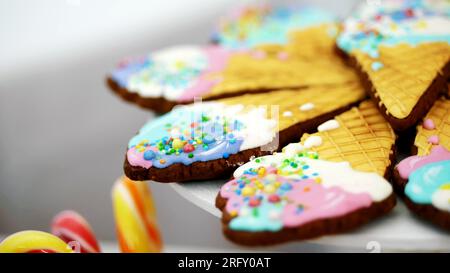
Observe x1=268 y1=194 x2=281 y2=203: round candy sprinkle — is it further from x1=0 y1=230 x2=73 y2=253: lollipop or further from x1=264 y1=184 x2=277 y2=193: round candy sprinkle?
x1=0 y1=230 x2=73 y2=253: lollipop

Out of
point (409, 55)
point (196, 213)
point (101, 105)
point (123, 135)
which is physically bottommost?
point (196, 213)

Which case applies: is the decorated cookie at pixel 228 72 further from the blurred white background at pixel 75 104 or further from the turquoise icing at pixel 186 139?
the blurred white background at pixel 75 104

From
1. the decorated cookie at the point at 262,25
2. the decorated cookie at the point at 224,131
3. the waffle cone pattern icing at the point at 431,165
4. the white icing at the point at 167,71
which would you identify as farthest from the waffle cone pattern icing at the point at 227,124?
the decorated cookie at the point at 262,25

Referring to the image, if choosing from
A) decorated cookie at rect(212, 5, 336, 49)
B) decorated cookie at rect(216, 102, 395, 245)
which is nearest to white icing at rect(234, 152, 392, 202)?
decorated cookie at rect(216, 102, 395, 245)

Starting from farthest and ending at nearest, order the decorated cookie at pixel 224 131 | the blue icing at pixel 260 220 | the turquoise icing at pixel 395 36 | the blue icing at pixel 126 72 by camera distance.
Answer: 1. the blue icing at pixel 126 72
2. the turquoise icing at pixel 395 36
3. the decorated cookie at pixel 224 131
4. the blue icing at pixel 260 220

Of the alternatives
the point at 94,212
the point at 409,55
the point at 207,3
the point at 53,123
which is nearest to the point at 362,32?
the point at 409,55

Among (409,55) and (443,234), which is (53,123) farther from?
(443,234)

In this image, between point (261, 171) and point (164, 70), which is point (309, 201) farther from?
point (164, 70)
